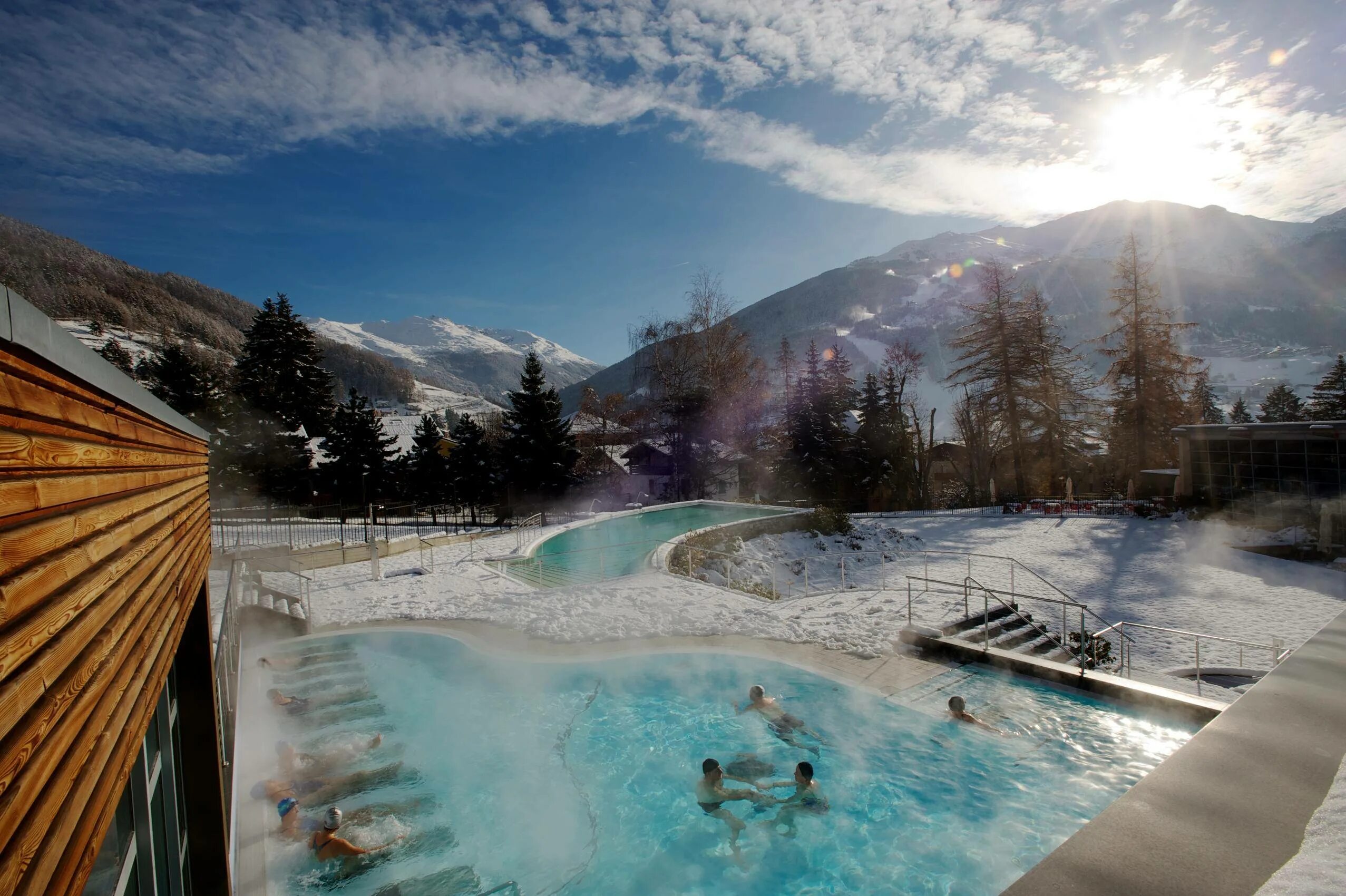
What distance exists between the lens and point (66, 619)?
1.23 m

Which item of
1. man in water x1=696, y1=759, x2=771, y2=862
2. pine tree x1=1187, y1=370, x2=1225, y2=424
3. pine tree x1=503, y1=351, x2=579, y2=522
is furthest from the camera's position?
pine tree x1=1187, y1=370, x2=1225, y2=424

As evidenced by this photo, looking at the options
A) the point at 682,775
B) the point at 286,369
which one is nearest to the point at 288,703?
the point at 682,775

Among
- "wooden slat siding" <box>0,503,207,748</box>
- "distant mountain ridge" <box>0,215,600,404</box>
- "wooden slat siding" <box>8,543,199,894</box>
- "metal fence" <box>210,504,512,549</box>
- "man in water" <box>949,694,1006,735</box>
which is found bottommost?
"man in water" <box>949,694,1006,735</box>

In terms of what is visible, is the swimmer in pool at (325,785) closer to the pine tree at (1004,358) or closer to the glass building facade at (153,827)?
the glass building facade at (153,827)

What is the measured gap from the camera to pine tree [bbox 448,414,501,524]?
32.7 m

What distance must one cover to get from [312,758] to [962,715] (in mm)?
8129

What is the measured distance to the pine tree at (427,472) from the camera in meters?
35.2

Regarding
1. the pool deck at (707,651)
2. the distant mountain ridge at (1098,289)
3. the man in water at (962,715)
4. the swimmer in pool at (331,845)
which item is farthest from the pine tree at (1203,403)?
the distant mountain ridge at (1098,289)

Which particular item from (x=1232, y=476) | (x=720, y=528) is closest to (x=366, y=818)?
(x=720, y=528)

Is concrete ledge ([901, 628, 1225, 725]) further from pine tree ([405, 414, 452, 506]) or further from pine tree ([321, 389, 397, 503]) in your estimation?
pine tree ([321, 389, 397, 503])

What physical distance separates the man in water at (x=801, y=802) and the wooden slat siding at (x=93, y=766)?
20.0 ft

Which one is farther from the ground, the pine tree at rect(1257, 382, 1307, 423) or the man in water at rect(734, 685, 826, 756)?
the pine tree at rect(1257, 382, 1307, 423)

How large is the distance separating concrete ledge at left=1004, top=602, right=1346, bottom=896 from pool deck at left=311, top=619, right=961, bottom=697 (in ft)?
14.7

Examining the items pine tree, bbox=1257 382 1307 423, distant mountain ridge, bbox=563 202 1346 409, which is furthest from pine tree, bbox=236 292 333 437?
distant mountain ridge, bbox=563 202 1346 409
